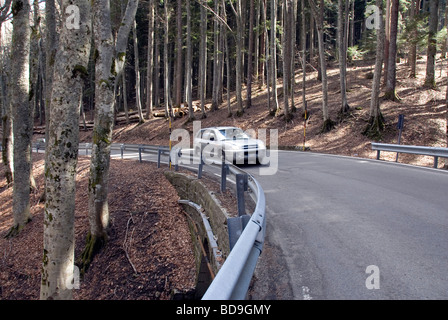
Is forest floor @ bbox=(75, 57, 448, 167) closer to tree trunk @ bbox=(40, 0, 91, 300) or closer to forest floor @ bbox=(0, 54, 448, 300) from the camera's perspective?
forest floor @ bbox=(0, 54, 448, 300)

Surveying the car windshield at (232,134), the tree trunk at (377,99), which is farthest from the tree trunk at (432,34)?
the car windshield at (232,134)

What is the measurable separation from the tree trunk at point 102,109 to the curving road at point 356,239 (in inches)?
171

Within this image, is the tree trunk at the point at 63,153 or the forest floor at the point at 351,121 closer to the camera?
the tree trunk at the point at 63,153

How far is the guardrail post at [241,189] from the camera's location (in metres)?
5.46

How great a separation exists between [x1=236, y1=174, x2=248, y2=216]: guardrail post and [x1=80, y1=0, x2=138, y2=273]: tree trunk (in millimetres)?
4232

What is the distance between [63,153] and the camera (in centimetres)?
535

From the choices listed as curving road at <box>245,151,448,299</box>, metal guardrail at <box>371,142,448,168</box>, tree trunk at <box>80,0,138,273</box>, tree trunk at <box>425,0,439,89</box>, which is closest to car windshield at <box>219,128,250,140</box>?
curving road at <box>245,151,448,299</box>

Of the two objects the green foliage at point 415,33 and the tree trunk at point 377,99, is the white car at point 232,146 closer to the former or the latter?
the tree trunk at point 377,99

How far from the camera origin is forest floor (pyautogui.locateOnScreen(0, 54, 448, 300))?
761cm

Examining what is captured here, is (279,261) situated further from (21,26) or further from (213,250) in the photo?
(21,26)

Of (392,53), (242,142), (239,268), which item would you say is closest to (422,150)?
(242,142)

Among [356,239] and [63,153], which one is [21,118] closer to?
[63,153]

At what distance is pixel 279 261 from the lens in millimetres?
4418

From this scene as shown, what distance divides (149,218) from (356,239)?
20.8ft
